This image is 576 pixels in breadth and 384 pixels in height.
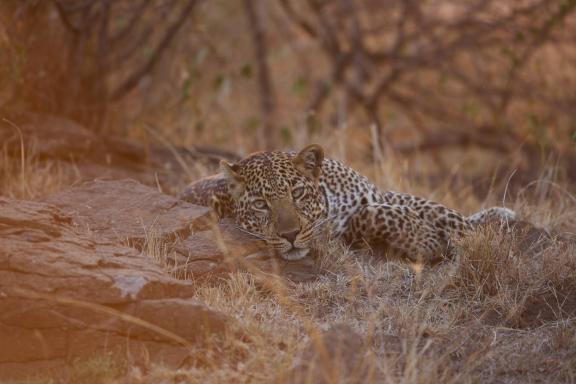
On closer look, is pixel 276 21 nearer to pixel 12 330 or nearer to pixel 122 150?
pixel 122 150

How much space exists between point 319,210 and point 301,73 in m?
11.4

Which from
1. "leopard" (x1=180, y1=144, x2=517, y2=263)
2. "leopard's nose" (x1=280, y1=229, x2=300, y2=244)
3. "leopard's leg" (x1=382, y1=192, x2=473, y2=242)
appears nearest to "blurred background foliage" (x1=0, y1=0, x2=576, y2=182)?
"leopard's leg" (x1=382, y1=192, x2=473, y2=242)

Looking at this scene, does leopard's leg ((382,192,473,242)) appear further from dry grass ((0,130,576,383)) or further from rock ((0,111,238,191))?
rock ((0,111,238,191))

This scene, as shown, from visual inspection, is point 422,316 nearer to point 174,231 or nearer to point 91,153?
point 174,231

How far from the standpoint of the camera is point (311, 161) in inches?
302

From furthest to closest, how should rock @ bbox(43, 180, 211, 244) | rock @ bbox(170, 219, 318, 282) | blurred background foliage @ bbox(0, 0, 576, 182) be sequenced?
1. blurred background foliage @ bbox(0, 0, 576, 182)
2. rock @ bbox(43, 180, 211, 244)
3. rock @ bbox(170, 219, 318, 282)

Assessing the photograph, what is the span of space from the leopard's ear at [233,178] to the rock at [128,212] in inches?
11.1

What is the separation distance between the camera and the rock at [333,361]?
4886 mm

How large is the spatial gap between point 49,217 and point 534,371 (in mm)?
3240

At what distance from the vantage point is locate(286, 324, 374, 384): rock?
16.0 ft

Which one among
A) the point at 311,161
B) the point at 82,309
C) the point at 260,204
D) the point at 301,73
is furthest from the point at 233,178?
the point at 301,73

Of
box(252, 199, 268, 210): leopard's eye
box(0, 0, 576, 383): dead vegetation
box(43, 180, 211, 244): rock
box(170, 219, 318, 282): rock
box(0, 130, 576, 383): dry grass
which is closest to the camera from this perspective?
box(0, 130, 576, 383): dry grass

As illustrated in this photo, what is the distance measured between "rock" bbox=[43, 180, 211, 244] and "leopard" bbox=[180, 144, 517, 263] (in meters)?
0.39

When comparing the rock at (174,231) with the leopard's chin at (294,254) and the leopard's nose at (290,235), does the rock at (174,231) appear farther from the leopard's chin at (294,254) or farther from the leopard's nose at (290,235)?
the leopard's nose at (290,235)
